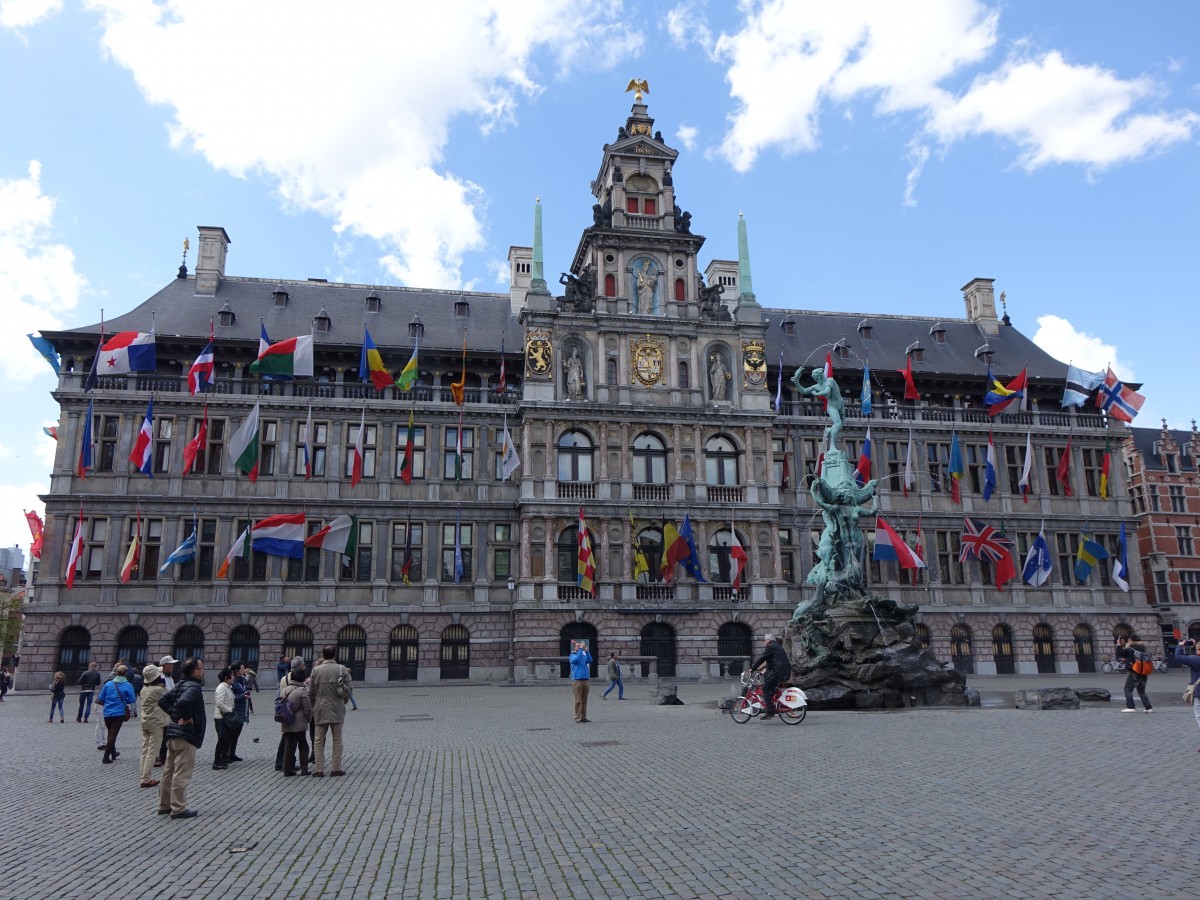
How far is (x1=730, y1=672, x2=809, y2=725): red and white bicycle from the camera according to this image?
65.0ft

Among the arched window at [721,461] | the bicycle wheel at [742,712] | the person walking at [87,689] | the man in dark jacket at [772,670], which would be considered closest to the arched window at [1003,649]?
the arched window at [721,461]

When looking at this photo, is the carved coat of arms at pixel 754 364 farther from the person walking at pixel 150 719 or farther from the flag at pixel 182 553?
the person walking at pixel 150 719

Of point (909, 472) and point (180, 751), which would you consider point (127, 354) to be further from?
point (909, 472)

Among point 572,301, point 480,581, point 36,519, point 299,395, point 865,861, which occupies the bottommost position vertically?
point 865,861

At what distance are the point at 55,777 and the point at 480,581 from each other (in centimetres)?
2936

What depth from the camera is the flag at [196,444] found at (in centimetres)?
4147

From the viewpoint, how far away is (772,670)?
20.0 metres

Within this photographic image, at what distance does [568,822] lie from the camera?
10.5 m

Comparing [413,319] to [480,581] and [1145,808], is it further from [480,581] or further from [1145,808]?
[1145,808]

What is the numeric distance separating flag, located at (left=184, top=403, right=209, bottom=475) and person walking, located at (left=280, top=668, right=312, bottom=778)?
99.0ft

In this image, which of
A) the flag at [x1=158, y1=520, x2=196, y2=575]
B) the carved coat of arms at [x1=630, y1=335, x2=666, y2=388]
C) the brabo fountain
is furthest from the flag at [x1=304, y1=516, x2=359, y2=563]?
the brabo fountain

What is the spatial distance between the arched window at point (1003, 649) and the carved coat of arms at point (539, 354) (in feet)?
89.9

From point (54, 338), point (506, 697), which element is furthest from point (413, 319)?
point (506, 697)

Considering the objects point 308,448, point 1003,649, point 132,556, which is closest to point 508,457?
point 308,448
